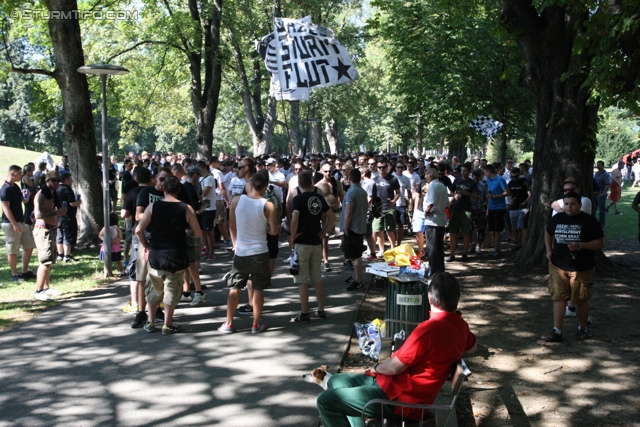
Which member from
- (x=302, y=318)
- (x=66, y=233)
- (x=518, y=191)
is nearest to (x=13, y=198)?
(x=66, y=233)

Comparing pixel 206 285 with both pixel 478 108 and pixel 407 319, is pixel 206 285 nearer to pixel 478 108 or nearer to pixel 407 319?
pixel 407 319

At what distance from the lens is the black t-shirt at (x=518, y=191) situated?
14414 mm

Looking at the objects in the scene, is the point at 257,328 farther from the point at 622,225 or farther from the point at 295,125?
the point at 295,125

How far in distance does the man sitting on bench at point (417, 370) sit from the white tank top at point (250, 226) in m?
3.68

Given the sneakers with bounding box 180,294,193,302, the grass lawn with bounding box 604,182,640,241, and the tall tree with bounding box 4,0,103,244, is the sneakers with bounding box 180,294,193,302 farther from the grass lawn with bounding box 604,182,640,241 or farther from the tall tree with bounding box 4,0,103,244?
the grass lawn with bounding box 604,182,640,241

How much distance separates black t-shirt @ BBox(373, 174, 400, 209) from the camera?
13.6m

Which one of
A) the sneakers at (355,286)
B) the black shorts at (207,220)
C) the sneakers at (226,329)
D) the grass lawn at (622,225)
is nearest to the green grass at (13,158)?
the black shorts at (207,220)

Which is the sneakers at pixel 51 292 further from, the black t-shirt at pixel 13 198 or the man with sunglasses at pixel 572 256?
the man with sunglasses at pixel 572 256

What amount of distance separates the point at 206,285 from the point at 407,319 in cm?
468

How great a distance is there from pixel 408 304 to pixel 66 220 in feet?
27.7

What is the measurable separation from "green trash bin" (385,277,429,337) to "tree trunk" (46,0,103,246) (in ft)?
31.3

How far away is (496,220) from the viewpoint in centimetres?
1422

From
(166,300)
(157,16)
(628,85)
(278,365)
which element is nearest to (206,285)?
(166,300)

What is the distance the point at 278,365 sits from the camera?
681 cm
